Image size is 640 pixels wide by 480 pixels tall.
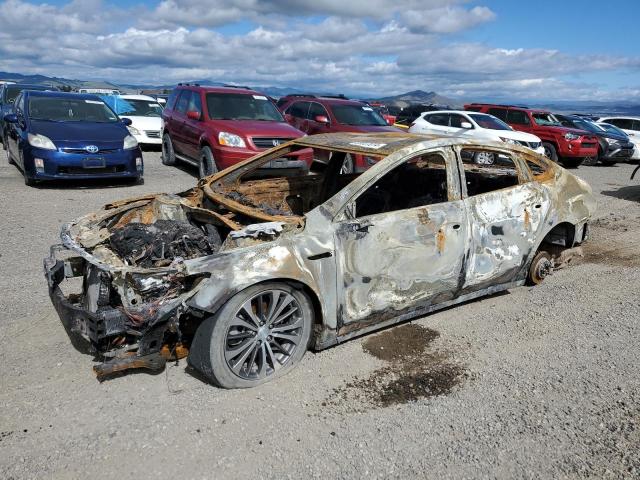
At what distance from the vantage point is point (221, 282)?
3158 millimetres

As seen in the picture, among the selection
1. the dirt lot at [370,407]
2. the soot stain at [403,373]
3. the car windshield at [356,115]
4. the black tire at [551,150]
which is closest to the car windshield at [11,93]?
the car windshield at [356,115]

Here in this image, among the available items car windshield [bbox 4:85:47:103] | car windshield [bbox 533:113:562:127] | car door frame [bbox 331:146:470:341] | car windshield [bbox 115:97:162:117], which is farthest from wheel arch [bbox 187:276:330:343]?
car windshield [bbox 533:113:562:127]

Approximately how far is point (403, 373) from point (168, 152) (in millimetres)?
9725

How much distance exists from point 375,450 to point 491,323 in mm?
2076

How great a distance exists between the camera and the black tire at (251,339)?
3229 mm

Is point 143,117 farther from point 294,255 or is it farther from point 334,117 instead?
point 294,255

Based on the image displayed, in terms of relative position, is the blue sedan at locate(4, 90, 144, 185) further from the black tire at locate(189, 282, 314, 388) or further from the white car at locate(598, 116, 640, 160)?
the white car at locate(598, 116, 640, 160)

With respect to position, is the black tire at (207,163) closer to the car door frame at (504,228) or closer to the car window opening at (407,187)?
the car window opening at (407,187)

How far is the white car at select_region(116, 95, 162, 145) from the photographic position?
47.8 ft

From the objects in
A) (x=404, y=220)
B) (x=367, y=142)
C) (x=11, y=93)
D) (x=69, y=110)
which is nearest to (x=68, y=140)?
(x=69, y=110)

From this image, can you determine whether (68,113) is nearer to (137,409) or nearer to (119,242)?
(119,242)

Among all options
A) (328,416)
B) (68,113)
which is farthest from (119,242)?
(68,113)

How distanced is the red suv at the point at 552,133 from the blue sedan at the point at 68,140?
1235 cm

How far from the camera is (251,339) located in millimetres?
3383
